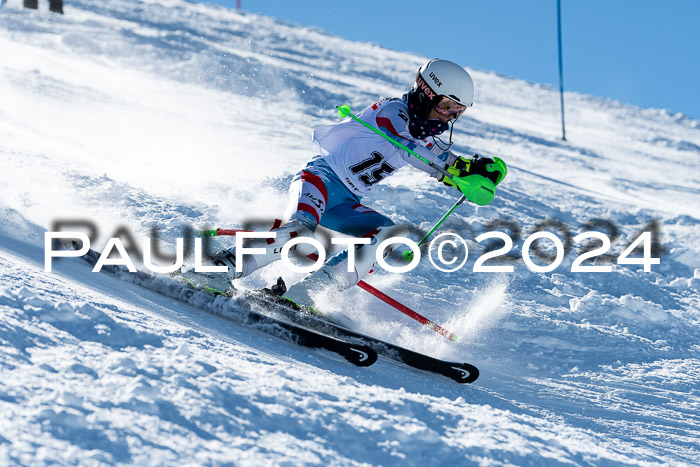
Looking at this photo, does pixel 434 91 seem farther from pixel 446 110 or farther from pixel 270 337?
pixel 270 337

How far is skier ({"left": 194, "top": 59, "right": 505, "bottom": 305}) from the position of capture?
166 inches

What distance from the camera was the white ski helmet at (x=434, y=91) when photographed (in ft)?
14.2

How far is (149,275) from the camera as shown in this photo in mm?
4242

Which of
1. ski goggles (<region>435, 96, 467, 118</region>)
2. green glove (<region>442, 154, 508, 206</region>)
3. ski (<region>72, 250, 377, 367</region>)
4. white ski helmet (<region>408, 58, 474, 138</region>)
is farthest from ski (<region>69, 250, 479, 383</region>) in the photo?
ski goggles (<region>435, 96, 467, 118</region>)

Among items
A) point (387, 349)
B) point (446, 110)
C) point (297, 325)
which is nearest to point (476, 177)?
point (446, 110)

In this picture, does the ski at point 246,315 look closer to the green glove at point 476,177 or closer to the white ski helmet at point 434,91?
the green glove at point 476,177

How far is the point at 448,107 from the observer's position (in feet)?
14.5

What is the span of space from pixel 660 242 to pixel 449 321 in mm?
4400

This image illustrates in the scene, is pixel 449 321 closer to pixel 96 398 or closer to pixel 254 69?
pixel 96 398

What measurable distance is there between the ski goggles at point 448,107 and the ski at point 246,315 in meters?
1.55

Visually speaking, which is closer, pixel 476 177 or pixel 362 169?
pixel 476 177

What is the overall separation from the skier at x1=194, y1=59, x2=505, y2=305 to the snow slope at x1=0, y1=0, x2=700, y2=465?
1.39 feet

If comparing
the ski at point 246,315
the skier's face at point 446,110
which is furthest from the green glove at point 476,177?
the ski at point 246,315

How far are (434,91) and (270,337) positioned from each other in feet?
5.82
